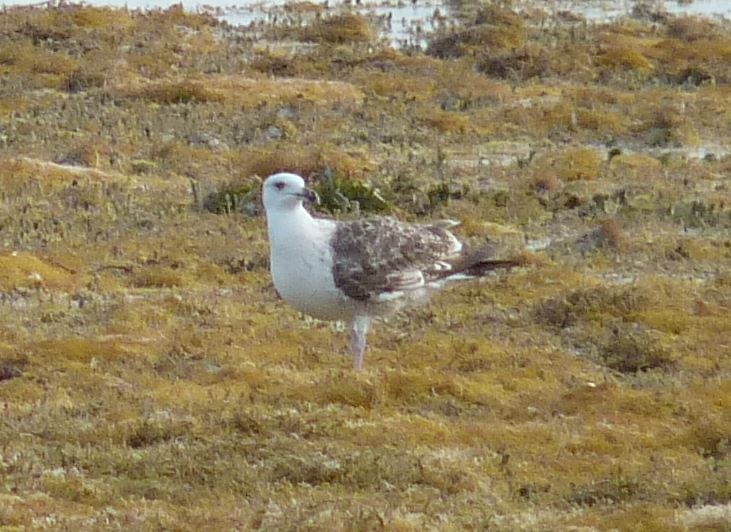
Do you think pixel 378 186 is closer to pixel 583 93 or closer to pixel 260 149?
pixel 260 149

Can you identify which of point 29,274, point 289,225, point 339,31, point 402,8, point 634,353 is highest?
point 289,225

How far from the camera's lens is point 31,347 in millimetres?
12047

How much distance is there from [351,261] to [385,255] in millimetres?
507

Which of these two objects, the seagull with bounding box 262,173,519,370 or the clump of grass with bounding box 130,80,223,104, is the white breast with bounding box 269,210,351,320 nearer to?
the seagull with bounding box 262,173,519,370

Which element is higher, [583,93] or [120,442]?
[120,442]

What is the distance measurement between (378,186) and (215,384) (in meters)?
7.99

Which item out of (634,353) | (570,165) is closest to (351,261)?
(634,353)

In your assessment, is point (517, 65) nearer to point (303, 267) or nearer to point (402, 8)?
point (402, 8)

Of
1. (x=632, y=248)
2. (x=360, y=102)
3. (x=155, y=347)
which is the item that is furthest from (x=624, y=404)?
(x=360, y=102)

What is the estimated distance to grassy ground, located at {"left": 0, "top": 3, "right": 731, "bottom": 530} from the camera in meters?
8.80

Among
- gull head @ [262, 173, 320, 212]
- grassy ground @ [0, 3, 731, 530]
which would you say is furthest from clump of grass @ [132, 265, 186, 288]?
gull head @ [262, 173, 320, 212]

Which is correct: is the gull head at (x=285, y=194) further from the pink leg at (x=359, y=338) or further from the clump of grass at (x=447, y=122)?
the clump of grass at (x=447, y=122)

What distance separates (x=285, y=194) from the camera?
11117mm

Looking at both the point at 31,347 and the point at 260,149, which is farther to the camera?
the point at 260,149
